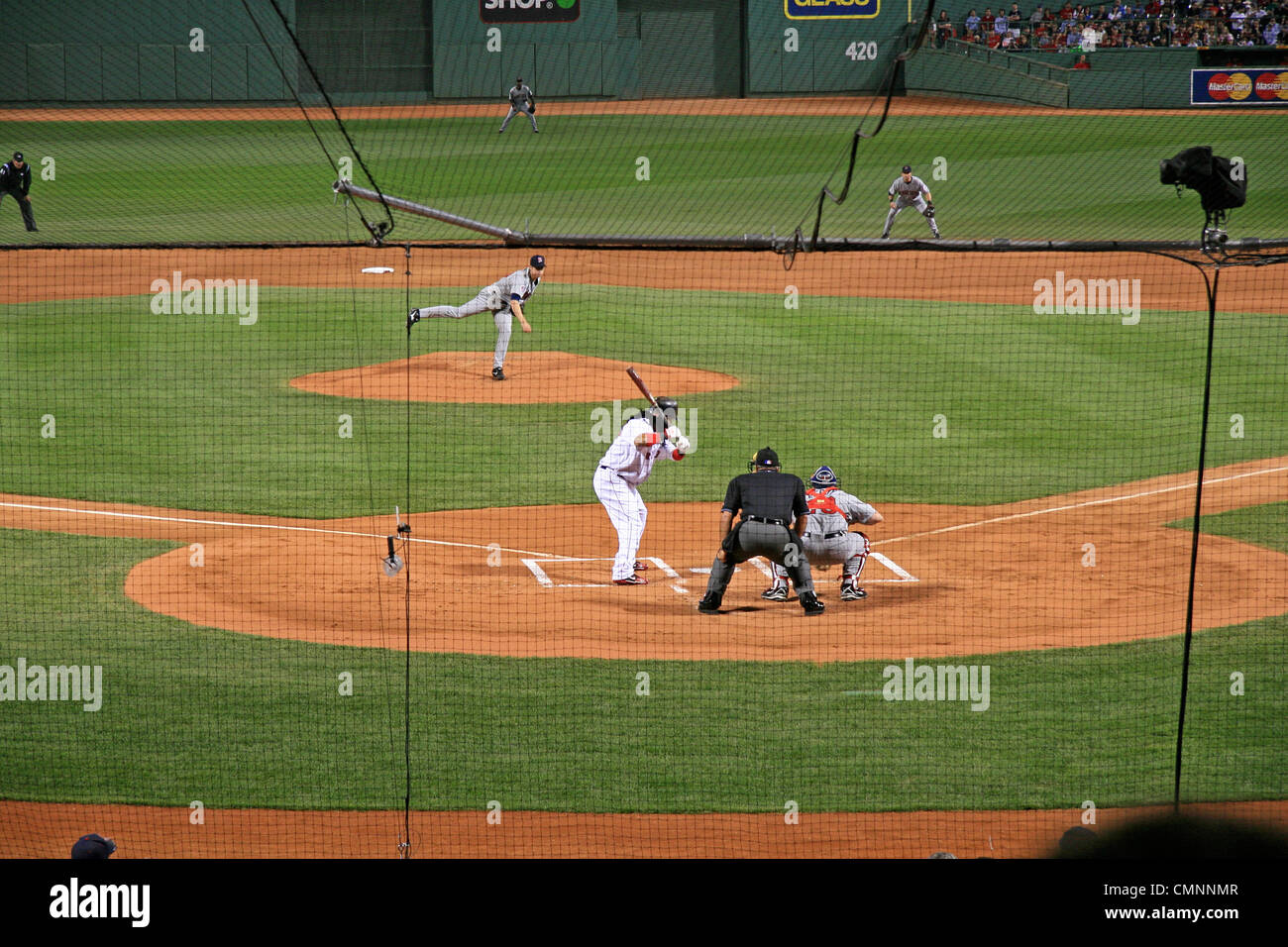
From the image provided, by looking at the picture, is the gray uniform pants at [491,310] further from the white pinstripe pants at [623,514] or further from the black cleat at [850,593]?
the black cleat at [850,593]

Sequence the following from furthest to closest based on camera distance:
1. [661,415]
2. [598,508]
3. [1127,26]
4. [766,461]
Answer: [1127,26] < [598,508] < [661,415] < [766,461]

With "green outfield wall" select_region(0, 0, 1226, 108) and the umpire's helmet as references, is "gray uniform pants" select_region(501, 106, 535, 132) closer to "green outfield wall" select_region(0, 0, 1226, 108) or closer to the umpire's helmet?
"green outfield wall" select_region(0, 0, 1226, 108)

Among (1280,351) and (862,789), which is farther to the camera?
(1280,351)

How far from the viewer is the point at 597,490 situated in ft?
45.3

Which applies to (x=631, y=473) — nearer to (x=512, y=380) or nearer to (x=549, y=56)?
(x=512, y=380)

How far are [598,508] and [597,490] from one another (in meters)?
3.26

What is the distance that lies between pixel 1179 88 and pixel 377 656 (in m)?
36.0

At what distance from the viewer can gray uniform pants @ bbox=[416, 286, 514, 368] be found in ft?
67.9

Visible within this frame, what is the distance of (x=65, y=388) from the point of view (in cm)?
2200

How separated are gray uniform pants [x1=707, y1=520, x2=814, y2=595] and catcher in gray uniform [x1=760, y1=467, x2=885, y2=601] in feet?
1.63

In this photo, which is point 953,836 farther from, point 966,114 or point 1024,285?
point 966,114

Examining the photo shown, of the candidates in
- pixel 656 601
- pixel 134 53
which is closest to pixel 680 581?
pixel 656 601

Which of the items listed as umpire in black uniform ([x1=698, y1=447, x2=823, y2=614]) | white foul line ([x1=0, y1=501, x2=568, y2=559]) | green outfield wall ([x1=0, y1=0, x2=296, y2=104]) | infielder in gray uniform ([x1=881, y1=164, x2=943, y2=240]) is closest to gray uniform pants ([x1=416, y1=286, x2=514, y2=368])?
white foul line ([x1=0, y1=501, x2=568, y2=559])
